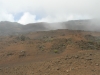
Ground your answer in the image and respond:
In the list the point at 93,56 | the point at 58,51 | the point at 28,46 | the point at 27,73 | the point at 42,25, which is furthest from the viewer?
the point at 42,25

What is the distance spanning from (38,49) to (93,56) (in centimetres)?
501

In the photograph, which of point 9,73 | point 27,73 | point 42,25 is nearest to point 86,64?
point 27,73

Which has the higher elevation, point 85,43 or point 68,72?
point 85,43

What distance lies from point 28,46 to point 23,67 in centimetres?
407

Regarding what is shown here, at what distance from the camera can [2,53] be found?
1556 cm

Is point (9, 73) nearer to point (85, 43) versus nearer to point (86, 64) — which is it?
point (86, 64)

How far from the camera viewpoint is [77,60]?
11.9m

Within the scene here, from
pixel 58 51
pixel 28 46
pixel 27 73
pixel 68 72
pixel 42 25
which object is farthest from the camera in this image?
pixel 42 25

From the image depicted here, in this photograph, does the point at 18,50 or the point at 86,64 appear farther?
the point at 18,50

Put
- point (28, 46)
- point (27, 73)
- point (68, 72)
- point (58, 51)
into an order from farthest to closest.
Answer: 1. point (28, 46)
2. point (58, 51)
3. point (27, 73)
4. point (68, 72)

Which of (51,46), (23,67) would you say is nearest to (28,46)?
(51,46)

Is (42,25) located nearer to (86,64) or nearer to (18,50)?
(18,50)

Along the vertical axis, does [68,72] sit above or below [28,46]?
below

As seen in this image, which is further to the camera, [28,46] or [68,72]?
[28,46]
